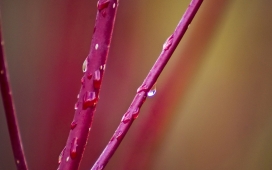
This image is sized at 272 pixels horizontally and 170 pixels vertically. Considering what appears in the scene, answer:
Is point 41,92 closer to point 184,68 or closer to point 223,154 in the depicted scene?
point 184,68

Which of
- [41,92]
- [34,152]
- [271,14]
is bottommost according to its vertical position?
[34,152]

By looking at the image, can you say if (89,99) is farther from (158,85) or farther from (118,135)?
(158,85)

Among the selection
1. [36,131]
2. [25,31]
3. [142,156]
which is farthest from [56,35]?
[142,156]

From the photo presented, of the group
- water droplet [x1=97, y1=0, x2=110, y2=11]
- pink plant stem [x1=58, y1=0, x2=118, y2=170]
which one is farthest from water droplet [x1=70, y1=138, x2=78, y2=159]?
water droplet [x1=97, y1=0, x2=110, y2=11]

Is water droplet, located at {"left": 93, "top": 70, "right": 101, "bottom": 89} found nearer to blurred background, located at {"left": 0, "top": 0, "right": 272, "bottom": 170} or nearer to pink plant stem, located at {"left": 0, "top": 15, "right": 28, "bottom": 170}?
pink plant stem, located at {"left": 0, "top": 15, "right": 28, "bottom": 170}

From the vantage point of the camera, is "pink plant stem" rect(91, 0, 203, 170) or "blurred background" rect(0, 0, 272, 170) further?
"blurred background" rect(0, 0, 272, 170)

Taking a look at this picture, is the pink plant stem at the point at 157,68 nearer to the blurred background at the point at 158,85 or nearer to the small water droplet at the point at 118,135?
the small water droplet at the point at 118,135

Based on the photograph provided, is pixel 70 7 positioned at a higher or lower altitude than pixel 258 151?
higher

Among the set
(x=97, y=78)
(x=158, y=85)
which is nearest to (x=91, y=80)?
(x=97, y=78)
